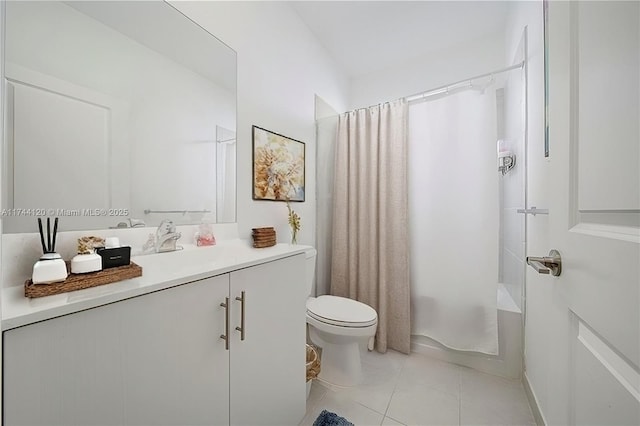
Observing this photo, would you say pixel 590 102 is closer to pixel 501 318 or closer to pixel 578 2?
pixel 578 2

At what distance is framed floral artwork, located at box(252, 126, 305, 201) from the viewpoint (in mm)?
1560

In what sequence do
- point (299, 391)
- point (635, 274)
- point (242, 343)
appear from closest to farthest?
point (635, 274) < point (242, 343) < point (299, 391)

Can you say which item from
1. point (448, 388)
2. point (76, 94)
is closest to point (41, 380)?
point (76, 94)

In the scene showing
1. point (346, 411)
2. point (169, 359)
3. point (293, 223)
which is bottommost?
point (346, 411)

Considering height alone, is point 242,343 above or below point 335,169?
below

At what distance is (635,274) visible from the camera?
1.24ft

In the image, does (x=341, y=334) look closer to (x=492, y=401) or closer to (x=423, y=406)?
Answer: (x=423, y=406)

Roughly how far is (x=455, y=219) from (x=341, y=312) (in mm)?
1035

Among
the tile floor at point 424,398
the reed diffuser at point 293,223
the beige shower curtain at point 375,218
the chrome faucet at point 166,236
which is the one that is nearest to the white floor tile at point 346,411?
the tile floor at point 424,398

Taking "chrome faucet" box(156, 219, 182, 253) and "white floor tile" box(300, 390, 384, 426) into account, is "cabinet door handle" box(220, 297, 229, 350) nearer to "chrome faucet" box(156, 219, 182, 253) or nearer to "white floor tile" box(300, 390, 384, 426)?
"chrome faucet" box(156, 219, 182, 253)

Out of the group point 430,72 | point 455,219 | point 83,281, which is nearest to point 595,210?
point 83,281

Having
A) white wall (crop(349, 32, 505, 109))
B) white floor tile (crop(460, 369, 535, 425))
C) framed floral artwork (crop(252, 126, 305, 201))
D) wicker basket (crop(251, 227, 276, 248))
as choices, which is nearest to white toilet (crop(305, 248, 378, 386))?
wicker basket (crop(251, 227, 276, 248))

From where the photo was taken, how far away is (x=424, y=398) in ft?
4.64

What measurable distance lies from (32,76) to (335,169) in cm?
176
